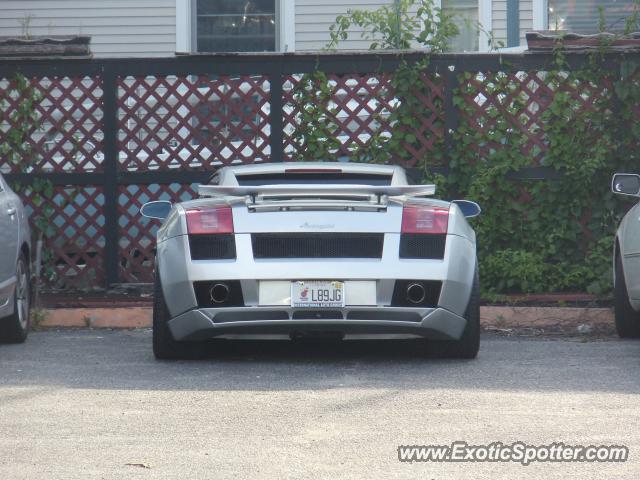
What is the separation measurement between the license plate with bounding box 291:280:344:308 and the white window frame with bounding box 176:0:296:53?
34.4 ft

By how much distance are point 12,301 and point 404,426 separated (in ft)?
12.7

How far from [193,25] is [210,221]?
10.7 metres

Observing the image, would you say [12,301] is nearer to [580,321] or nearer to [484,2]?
[580,321]

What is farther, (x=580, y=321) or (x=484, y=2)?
(x=484, y=2)

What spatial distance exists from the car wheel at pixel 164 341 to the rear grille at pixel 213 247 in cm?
34

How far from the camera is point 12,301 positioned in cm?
924

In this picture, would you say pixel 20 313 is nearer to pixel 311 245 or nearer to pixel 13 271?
pixel 13 271

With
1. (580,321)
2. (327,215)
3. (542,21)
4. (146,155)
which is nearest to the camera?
(327,215)

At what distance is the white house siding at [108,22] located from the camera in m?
18.3

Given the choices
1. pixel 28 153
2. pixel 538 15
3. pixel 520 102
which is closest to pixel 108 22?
pixel 538 15

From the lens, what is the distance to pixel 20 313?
9.48m

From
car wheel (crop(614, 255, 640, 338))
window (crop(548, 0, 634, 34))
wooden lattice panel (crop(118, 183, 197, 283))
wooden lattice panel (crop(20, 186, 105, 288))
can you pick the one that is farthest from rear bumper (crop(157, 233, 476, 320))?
window (crop(548, 0, 634, 34))

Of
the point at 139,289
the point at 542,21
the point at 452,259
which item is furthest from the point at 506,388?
the point at 542,21

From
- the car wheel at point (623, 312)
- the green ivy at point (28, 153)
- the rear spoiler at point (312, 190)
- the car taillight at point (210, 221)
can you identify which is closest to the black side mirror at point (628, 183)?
the car wheel at point (623, 312)
